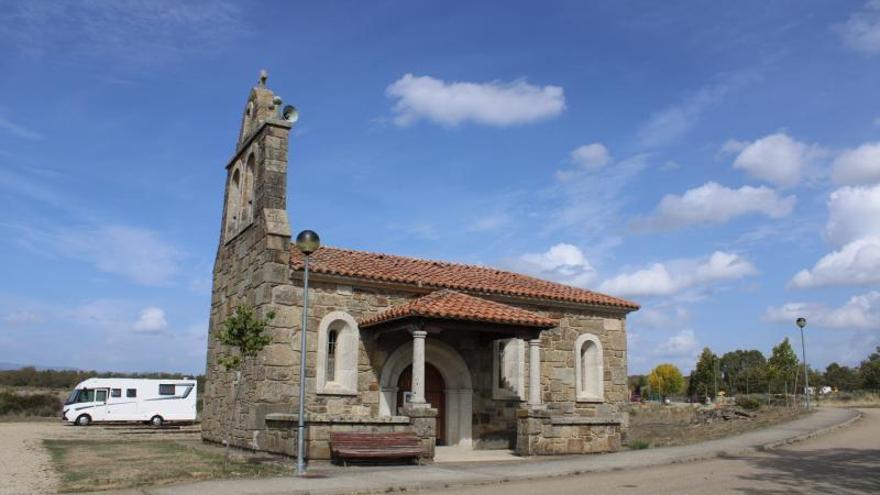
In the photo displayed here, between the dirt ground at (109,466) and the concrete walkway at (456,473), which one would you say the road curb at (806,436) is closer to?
the concrete walkway at (456,473)

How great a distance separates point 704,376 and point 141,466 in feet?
205

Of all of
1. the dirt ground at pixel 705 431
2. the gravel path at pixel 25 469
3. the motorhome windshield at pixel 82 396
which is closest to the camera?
the gravel path at pixel 25 469

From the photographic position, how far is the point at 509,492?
1055 centimetres

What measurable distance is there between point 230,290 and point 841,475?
46.8ft

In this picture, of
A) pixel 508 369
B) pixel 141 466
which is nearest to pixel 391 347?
pixel 508 369

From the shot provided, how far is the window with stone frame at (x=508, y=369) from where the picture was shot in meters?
18.6

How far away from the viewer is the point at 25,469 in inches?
541

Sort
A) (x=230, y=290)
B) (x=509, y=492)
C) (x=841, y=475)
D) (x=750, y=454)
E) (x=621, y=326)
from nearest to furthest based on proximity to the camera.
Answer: (x=509, y=492), (x=841, y=475), (x=750, y=454), (x=230, y=290), (x=621, y=326)

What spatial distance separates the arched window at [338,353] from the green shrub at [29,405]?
3459 centimetres

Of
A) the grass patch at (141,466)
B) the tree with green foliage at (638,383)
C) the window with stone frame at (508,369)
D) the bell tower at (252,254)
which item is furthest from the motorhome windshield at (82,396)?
the tree with green foliage at (638,383)

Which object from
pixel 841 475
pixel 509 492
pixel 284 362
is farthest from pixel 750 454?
pixel 284 362

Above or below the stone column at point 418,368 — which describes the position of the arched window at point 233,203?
above

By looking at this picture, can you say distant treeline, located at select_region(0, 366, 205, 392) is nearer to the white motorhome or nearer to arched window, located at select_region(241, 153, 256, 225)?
the white motorhome

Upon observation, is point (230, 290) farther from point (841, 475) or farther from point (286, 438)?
point (841, 475)
